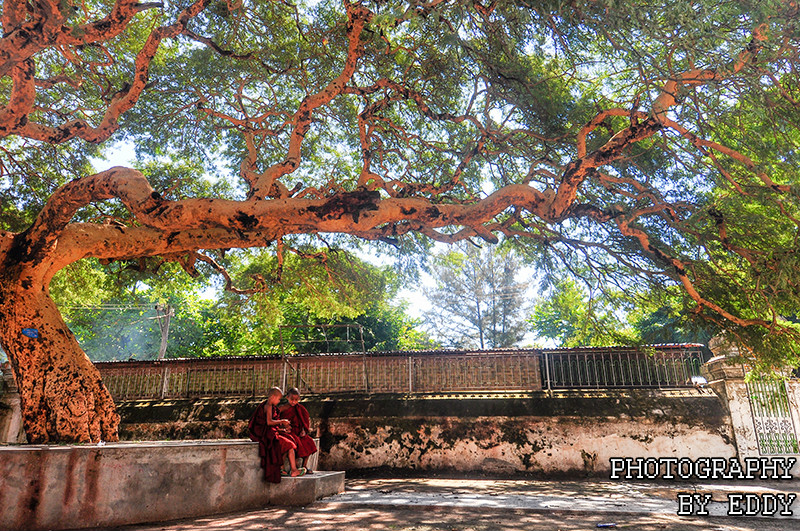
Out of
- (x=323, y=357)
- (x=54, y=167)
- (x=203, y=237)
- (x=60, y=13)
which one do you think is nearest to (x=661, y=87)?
(x=203, y=237)

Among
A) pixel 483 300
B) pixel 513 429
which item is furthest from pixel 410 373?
pixel 483 300

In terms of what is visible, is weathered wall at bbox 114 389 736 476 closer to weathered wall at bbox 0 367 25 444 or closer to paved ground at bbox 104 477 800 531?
paved ground at bbox 104 477 800 531

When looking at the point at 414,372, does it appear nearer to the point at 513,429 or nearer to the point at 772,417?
the point at 513,429

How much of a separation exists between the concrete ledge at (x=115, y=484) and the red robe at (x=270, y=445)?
42 centimetres

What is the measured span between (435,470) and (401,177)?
6.39m

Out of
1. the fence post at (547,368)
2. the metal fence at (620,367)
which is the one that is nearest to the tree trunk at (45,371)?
the fence post at (547,368)

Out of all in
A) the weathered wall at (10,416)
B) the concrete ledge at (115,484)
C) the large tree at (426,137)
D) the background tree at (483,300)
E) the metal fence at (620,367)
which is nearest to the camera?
the concrete ledge at (115,484)

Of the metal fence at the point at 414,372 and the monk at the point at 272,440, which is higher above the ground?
the metal fence at the point at 414,372

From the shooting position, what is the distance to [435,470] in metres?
10.5

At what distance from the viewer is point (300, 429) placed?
23.8ft

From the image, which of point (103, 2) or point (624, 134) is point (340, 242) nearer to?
point (103, 2)

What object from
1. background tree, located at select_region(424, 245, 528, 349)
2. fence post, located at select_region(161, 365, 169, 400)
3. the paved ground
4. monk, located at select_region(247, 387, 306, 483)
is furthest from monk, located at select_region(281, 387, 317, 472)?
background tree, located at select_region(424, 245, 528, 349)

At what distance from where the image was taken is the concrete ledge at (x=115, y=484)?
13.9 feet

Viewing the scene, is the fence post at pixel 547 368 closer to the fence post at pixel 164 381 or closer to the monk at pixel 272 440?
the monk at pixel 272 440
